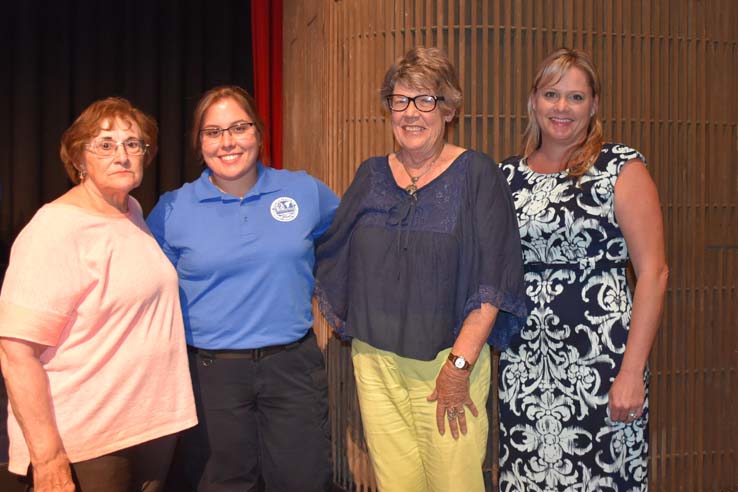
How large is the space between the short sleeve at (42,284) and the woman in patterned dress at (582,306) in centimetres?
124

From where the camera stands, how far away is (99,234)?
6.20ft

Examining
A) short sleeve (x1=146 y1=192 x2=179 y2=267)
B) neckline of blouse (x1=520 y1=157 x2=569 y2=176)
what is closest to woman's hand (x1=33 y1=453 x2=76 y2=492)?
short sleeve (x1=146 y1=192 x2=179 y2=267)

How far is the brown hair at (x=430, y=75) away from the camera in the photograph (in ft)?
6.55

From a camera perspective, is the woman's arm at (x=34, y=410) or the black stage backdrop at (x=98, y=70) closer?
the woman's arm at (x=34, y=410)

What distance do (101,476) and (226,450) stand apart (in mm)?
456

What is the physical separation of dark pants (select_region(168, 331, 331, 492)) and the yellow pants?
267 millimetres

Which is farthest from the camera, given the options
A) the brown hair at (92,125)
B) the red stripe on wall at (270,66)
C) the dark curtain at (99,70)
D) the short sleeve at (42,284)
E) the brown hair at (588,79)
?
the dark curtain at (99,70)

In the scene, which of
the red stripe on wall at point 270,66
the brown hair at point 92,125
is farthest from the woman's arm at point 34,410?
the red stripe on wall at point 270,66

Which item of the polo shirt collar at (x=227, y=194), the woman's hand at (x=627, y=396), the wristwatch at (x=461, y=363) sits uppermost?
the polo shirt collar at (x=227, y=194)

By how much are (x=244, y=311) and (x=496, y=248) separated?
80 centimetres

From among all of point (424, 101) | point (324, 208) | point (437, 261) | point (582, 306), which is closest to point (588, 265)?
point (582, 306)

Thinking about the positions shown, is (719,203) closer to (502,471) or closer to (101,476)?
(502,471)

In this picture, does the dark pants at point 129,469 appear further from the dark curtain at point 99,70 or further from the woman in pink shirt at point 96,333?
the dark curtain at point 99,70

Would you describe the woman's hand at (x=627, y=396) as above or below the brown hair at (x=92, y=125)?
below
